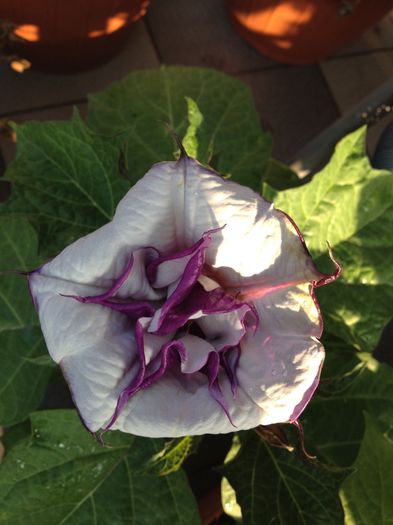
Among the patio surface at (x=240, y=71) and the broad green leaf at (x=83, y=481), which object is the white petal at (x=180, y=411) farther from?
the patio surface at (x=240, y=71)

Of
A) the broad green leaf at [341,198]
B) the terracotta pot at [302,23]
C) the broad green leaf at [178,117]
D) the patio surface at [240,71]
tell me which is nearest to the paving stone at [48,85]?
the patio surface at [240,71]

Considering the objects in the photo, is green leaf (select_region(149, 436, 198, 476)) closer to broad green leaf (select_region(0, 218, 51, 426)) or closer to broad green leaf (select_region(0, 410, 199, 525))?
broad green leaf (select_region(0, 410, 199, 525))

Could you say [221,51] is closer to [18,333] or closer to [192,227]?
[18,333]

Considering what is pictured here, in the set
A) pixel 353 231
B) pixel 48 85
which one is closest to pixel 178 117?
pixel 353 231

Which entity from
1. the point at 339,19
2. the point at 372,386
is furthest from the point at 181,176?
the point at 339,19

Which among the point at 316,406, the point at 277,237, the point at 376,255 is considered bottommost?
the point at 316,406

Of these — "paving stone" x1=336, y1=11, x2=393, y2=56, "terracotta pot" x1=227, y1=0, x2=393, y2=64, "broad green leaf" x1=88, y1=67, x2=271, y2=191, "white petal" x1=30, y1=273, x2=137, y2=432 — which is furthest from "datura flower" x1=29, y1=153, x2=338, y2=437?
"paving stone" x1=336, y1=11, x2=393, y2=56

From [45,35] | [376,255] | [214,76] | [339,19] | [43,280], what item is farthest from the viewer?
[339,19]

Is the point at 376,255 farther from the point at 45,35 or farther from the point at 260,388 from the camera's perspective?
the point at 45,35
